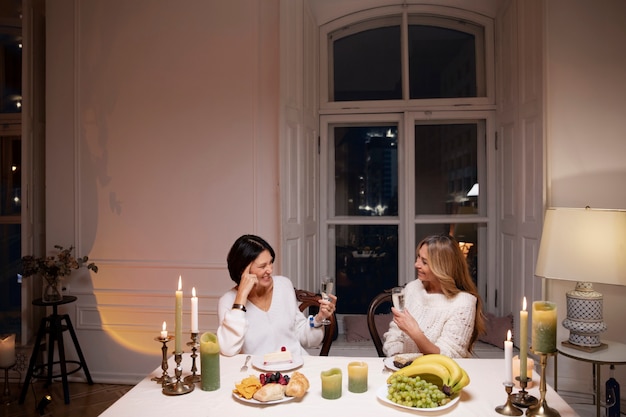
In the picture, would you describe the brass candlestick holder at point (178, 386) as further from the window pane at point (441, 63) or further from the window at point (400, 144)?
the window pane at point (441, 63)

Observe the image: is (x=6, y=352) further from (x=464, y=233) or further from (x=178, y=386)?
(x=464, y=233)

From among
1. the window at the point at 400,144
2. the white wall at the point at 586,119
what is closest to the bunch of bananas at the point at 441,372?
the white wall at the point at 586,119

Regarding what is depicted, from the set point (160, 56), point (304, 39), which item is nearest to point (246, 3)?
point (304, 39)

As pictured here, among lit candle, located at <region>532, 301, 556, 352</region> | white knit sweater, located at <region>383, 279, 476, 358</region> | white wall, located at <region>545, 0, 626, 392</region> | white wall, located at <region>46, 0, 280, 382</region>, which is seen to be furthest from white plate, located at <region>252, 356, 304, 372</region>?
white wall, located at <region>545, 0, 626, 392</region>

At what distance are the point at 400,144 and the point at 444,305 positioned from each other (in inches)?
87.3

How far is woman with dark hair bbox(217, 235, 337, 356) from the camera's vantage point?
7.71ft

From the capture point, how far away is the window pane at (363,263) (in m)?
4.53

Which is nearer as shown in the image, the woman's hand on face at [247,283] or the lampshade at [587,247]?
the woman's hand on face at [247,283]

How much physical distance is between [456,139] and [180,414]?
3463mm

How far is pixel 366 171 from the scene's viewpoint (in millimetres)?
4551

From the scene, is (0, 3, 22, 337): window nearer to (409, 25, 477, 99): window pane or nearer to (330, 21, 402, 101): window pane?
Result: (330, 21, 402, 101): window pane

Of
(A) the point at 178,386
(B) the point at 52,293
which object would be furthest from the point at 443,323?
(B) the point at 52,293

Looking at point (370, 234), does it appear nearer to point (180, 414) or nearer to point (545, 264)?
point (545, 264)

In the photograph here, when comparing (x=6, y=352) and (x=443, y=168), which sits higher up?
(x=443, y=168)
